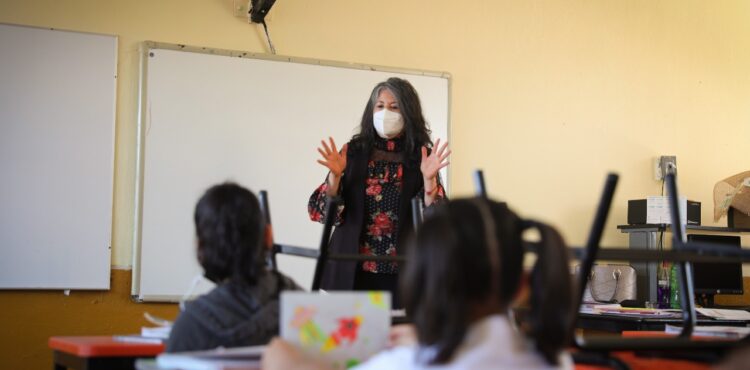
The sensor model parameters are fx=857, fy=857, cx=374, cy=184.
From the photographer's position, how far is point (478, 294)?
42.2 inches

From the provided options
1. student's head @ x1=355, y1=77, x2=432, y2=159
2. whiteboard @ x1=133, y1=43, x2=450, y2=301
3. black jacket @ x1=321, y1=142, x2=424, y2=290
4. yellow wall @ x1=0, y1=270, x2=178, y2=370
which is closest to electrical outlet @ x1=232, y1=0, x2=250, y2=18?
whiteboard @ x1=133, y1=43, x2=450, y2=301

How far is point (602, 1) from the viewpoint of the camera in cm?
550

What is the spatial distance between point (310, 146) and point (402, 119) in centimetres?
167

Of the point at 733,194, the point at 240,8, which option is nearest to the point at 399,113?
the point at 240,8

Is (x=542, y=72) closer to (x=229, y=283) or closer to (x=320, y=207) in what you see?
(x=320, y=207)

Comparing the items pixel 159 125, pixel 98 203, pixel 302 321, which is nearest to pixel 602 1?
pixel 159 125

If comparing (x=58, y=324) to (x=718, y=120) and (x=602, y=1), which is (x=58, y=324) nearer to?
(x=602, y=1)

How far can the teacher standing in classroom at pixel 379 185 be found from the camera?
274 cm

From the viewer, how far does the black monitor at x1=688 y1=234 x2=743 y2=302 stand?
16.8 ft

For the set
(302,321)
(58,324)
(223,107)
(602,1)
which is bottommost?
(58,324)

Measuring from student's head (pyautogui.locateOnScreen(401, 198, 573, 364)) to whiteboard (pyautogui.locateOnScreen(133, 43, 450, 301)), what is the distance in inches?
122

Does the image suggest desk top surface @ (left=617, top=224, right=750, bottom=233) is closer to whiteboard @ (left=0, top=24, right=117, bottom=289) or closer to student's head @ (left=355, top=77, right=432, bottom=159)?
student's head @ (left=355, top=77, right=432, bottom=159)

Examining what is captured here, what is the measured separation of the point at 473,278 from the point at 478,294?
23 millimetres

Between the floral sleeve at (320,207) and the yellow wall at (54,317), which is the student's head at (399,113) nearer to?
the floral sleeve at (320,207)
